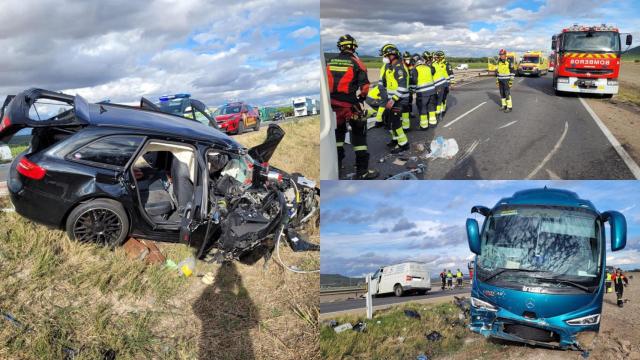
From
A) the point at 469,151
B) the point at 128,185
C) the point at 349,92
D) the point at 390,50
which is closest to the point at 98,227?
the point at 128,185

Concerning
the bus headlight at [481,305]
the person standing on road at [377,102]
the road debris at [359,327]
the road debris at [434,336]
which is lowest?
the road debris at [434,336]

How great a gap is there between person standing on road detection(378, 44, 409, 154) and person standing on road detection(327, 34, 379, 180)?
36.1 inches

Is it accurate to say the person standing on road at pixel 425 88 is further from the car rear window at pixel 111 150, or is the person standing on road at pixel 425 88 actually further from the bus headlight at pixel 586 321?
the bus headlight at pixel 586 321

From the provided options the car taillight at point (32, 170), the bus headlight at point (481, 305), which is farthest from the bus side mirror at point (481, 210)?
the car taillight at point (32, 170)

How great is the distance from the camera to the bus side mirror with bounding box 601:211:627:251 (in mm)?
2455

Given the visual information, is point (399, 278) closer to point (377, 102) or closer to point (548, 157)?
point (548, 157)

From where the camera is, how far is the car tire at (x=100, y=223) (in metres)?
4.66

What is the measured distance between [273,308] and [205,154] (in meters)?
1.83

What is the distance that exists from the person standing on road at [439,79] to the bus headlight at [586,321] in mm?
5640

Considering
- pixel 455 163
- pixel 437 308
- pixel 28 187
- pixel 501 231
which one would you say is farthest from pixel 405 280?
pixel 28 187

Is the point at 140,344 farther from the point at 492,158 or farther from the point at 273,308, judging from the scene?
the point at 492,158

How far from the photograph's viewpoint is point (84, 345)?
11.5ft

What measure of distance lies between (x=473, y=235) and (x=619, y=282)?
90 cm

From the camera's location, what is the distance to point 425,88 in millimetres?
8430
